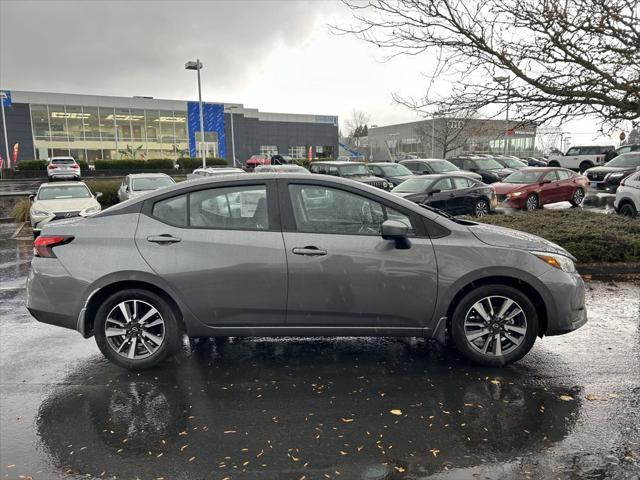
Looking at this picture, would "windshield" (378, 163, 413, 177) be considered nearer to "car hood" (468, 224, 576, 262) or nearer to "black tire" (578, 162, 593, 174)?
"car hood" (468, 224, 576, 262)

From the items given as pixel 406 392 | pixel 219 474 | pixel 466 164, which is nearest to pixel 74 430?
pixel 219 474


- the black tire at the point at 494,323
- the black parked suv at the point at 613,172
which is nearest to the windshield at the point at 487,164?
the black parked suv at the point at 613,172

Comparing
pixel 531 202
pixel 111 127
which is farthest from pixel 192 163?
pixel 531 202

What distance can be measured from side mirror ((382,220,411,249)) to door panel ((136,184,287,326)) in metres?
0.89

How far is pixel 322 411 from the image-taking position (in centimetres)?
363

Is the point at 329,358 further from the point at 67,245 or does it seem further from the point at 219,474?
the point at 67,245

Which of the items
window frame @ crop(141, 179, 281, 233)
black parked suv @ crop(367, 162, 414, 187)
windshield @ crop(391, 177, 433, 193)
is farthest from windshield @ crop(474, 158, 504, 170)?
window frame @ crop(141, 179, 281, 233)

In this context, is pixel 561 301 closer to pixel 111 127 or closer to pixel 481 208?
pixel 481 208

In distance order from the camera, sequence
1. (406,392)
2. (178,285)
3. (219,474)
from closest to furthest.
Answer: (219,474) → (406,392) → (178,285)

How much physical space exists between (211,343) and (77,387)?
4.35 ft

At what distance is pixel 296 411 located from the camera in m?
3.64

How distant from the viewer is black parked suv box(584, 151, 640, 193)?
20484 mm

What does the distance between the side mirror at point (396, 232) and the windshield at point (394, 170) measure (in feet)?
55.4

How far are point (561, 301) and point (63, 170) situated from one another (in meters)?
35.9
